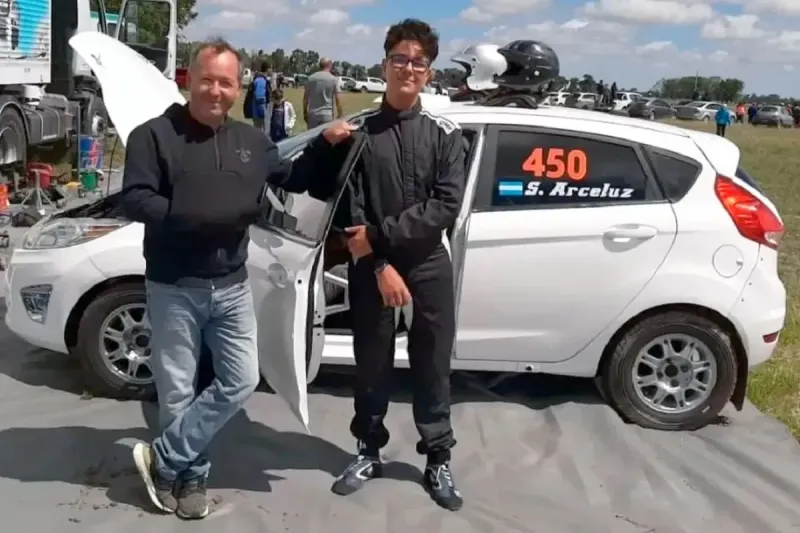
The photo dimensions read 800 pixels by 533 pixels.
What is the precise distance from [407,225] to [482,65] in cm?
215

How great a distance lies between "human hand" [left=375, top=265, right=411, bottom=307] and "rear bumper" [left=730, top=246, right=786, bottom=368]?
2107 millimetres

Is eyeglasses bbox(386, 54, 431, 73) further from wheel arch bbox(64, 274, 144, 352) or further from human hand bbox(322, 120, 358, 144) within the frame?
wheel arch bbox(64, 274, 144, 352)

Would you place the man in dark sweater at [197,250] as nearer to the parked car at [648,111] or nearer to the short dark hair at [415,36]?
the short dark hair at [415,36]

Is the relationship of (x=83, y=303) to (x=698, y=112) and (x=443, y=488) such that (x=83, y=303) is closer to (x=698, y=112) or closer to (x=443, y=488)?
(x=443, y=488)

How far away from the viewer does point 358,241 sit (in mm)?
3807

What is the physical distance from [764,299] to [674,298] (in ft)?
1.64

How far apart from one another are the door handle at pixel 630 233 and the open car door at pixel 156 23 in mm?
14020

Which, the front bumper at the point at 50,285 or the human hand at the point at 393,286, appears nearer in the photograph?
the human hand at the point at 393,286

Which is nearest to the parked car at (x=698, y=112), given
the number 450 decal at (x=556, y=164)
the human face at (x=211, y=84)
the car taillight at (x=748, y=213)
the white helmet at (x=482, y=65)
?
the white helmet at (x=482, y=65)

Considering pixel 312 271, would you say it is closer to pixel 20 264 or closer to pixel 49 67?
pixel 20 264

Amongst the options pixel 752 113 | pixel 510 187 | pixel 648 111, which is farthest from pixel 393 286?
pixel 752 113

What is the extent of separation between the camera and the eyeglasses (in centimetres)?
370

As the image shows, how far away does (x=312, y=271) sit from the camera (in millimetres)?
3982

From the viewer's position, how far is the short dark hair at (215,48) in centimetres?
346
